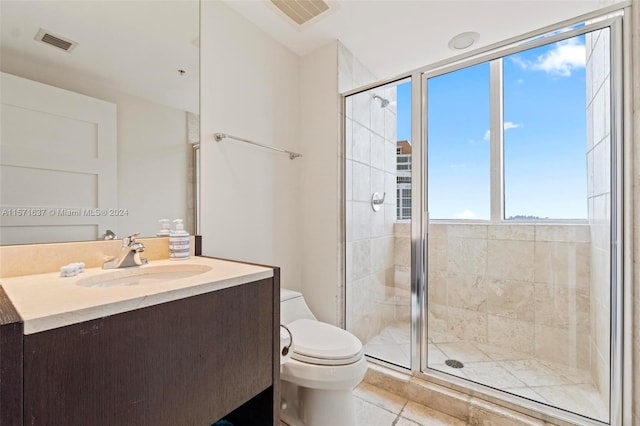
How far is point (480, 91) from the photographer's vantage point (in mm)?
2102

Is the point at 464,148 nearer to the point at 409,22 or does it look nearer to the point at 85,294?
the point at 409,22

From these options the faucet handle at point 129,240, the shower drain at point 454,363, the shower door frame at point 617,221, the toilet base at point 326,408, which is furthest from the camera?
the shower drain at point 454,363

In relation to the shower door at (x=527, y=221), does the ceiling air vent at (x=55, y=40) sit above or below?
above

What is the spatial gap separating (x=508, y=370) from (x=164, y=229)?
2115 millimetres

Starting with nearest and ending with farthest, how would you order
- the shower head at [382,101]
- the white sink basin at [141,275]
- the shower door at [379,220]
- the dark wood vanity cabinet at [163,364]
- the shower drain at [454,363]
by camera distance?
the dark wood vanity cabinet at [163,364] → the white sink basin at [141,275] → the shower drain at [454,363] → the shower door at [379,220] → the shower head at [382,101]

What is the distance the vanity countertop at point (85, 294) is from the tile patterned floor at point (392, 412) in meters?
1.02

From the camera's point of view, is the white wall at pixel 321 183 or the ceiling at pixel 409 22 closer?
the ceiling at pixel 409 22

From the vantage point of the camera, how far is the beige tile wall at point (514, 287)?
1770mm

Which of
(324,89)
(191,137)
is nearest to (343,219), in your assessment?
(324,89)

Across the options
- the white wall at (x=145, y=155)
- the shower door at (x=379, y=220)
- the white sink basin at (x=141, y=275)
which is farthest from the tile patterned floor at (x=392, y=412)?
the white wall at (x=145, y=155)

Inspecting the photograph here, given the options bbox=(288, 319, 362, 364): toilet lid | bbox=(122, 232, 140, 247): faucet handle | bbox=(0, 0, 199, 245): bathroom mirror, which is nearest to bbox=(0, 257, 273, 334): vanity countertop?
bbox=(122, 232, 140, 247): faucet handle

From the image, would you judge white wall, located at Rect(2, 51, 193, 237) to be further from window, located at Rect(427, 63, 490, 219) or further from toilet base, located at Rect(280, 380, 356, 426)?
window, located at Rect(427, 63, 490, 219)

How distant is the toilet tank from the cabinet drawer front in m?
0.62

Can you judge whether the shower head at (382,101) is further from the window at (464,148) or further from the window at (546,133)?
the window at (546,133)
